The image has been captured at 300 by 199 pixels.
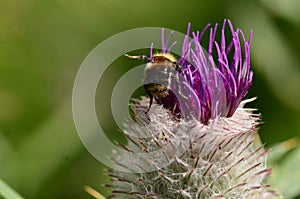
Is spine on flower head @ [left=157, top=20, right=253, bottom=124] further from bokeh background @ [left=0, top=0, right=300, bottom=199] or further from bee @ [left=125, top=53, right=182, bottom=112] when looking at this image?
bokeh background @ [left=0, top=0, right=300, bottom=199]

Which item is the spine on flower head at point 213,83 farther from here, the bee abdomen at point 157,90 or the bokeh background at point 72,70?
the bokeh background at point 72,70

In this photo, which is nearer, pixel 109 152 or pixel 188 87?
pixel 188 87

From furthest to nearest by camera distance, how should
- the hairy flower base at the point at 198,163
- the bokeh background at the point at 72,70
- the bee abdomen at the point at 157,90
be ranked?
1. the bokeh background at the point at 72,70
2. the bee abdomen at the point at 157,90
3. the hairy flower base at the point at 198,163

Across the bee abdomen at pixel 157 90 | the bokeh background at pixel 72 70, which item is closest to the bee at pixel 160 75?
the bee abdomen at pixel 157 90

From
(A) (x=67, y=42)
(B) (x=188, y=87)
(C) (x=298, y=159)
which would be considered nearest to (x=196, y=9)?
(A) (x=67, y=42)

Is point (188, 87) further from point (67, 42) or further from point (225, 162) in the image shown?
point (67, 42)

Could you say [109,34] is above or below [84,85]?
above

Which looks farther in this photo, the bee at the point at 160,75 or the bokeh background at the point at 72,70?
the bokeh background at the point at 72,70
